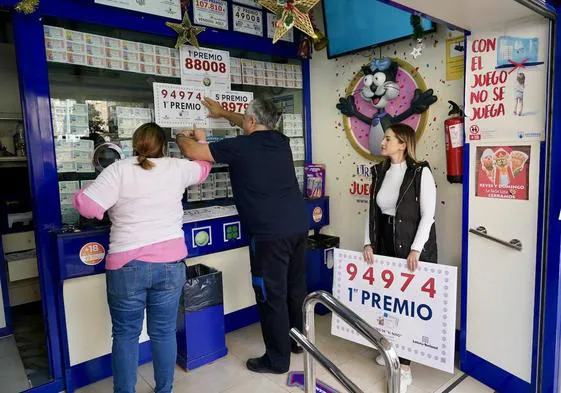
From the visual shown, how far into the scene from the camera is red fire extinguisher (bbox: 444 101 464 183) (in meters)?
2.38

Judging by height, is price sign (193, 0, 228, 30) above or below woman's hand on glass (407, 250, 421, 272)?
above

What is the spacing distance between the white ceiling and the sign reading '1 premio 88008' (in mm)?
1258

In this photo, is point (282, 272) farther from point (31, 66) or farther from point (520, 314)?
point (31, 66)

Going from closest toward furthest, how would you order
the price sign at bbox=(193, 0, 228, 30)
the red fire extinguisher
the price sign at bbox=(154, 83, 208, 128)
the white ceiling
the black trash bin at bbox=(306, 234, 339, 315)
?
the white ceiling
the red fire extinguisher
the price sign at bbox=(154, 83, 208, 128)
the price sign at bbox=(193, 0, 228, 30)
the black trash bin at bbox=(306, 234, 339, 315)

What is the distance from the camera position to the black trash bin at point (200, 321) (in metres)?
2.55

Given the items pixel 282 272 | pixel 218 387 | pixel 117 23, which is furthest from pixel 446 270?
pixel 117 23

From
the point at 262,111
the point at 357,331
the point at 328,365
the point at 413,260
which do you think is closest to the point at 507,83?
the point at 413,260

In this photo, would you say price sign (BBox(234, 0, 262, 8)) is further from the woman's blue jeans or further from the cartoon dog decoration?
the woman's blue jeans

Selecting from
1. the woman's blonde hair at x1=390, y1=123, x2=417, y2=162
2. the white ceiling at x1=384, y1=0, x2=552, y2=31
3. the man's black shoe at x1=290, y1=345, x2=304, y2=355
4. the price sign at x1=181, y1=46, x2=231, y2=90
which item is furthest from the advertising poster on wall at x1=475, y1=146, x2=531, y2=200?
the price sign at x1=181, y1=46, x2=231, y2=90

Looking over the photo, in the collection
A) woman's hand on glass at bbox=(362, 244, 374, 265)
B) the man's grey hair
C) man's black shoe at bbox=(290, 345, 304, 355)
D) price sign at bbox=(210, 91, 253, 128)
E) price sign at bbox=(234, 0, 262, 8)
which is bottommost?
man's black shoe at bbox=(290, 345, 304, 355)

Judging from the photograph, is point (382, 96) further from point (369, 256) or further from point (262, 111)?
point (369, 256)

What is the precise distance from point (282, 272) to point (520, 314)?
128cm

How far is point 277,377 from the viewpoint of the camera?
2525mm

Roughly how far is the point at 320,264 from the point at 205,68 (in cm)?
174
